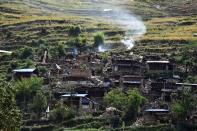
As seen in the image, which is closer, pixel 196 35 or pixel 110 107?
pixel 110 107

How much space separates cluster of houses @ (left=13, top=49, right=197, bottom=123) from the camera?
205 feet

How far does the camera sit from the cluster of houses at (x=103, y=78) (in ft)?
205

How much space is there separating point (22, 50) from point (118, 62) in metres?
15.2

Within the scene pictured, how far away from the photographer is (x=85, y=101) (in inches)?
2451

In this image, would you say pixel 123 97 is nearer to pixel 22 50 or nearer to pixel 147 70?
pixel 147 70

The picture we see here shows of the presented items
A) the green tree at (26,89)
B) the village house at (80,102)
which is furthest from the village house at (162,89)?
the green tree at (26,89)

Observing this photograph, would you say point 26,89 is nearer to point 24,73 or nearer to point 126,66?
point 24,73

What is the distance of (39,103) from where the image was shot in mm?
60625

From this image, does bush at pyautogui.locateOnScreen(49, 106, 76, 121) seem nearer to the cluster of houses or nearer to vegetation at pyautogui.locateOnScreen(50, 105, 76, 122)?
vegetation at pyautogui.locateOnScreen(50, 105, 76, 122)

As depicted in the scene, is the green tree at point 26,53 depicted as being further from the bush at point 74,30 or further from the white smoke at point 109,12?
the white smoke at point 109,12

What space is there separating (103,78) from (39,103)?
9.87m

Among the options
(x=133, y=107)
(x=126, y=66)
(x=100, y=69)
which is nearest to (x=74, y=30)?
(x=100, y=69)

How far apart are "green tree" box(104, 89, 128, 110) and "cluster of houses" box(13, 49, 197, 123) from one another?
200cm

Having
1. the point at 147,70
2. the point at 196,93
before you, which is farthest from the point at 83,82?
the point at 196,93
